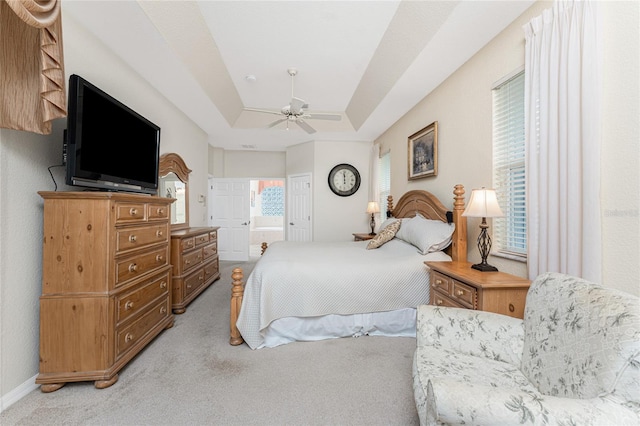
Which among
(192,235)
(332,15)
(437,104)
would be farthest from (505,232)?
(192,235)

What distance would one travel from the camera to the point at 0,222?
5.23 feet

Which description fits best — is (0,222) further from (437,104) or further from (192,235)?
(437,104)

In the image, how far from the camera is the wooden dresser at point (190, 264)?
3.08 m

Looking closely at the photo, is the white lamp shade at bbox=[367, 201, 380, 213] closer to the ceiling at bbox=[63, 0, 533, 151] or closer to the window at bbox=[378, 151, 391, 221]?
the window at bbox=[378, 151, 391, 221]

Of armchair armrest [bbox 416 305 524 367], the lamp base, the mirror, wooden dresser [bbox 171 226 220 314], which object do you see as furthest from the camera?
the mirror

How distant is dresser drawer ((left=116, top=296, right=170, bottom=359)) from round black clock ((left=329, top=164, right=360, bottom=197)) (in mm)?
3852

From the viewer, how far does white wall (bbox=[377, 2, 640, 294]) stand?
1.38 meters

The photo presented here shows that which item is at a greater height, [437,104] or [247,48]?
[247,48]


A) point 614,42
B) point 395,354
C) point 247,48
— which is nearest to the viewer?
point 614,42

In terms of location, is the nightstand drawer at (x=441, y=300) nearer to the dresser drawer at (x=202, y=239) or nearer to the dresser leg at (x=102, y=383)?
the dresser leg at (x=102, y=383)

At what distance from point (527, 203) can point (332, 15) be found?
7.28 ft

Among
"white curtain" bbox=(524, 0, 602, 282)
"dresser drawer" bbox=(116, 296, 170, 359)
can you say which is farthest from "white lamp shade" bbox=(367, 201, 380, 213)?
"dresser drawer" bbox=(116, 296, 170, 359)

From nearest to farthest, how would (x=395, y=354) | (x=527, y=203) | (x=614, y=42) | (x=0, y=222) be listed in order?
(x=614, y=42), (x=0, y=222), (x=527, y=203), (x=395, y=354)

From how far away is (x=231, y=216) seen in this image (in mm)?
6258
